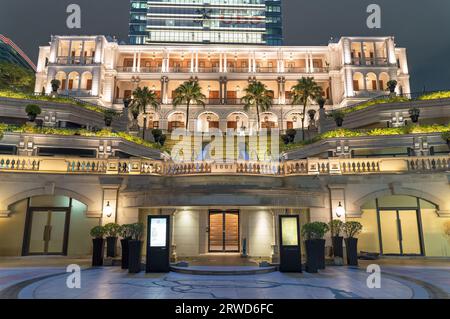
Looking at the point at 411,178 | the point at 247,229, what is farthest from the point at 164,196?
the point at 411,178

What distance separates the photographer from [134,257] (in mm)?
14883

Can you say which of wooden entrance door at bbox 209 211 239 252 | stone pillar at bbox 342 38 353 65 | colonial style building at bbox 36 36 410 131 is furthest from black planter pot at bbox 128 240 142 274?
stone pillar at bbox 342 38 353 65

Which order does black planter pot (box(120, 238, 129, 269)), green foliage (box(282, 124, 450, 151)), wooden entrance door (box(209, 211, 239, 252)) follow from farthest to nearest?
1. green foliage (box(282, 124, 450, 151))
2. wooden entrance door (box(209, 211, 239, 252))
3. black planter pot (box(120, 238, 129, 269))

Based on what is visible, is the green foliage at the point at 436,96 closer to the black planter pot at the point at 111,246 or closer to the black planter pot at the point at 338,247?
the black planter pot at the point at 338,247

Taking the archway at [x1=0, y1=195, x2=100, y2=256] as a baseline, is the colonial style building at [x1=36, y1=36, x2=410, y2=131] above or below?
above

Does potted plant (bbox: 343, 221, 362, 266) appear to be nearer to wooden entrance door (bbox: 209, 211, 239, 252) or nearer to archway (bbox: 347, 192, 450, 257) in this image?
archway (bbox: 347, 192, 450, 257)

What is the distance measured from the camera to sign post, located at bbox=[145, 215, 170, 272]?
584 inches

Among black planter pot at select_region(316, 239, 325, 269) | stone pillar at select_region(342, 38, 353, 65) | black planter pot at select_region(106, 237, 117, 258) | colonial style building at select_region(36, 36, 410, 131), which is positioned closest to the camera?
black planter pot at select_region(316, 239, 325, 269)

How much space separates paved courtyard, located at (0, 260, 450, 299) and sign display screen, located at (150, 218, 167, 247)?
1446 millimetres

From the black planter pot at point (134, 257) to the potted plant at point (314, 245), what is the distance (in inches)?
317

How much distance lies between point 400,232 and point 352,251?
→ 6459mm

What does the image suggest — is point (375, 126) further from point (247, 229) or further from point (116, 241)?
point (116, 241)

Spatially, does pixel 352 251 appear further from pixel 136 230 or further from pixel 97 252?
pixel 97 252
